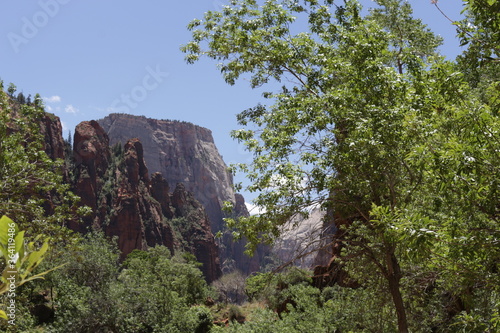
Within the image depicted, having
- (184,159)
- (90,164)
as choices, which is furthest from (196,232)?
(184,159)

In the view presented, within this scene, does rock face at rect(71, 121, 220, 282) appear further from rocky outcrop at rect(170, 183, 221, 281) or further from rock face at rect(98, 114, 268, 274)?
rock face at rect(98, 114, 268, 274)

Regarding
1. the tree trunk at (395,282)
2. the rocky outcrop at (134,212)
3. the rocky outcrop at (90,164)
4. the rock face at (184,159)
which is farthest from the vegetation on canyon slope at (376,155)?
the rock face at (184,159)

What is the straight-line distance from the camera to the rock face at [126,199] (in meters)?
89.7

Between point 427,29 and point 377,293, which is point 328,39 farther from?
point 427,29

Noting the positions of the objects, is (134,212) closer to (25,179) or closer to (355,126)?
(25,179)

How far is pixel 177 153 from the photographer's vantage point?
583 feet

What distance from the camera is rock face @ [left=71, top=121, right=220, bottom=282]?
89688 millimetres

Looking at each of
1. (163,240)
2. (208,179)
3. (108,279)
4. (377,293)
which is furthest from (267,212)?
(208,179)

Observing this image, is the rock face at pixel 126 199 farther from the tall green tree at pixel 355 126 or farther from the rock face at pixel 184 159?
the tall green tree at pixel 355 126

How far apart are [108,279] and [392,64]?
2181 cm

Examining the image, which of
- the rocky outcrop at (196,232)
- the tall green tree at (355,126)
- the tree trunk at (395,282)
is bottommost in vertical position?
the tree trunk at (395,282)

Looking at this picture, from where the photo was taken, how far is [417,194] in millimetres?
8711

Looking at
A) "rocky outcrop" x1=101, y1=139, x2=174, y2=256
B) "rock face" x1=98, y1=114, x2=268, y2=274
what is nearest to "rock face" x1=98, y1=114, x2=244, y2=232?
"rock face" x1=98, y1=114, x2=268, y2=274

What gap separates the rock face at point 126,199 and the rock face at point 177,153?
5621cm
